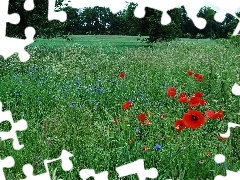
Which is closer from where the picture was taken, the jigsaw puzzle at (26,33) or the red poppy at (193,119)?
the jigsaw puzzle at (26,33)

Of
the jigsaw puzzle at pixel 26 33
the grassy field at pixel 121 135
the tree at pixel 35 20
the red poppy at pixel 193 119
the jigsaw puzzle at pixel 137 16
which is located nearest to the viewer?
the jigsaw puzzle at pixel 137 16

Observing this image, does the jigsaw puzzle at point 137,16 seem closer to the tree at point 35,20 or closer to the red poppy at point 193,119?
the red poppy at point 193,119

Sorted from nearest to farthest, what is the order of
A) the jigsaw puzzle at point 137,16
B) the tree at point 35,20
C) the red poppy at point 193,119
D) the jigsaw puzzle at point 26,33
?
the jigsaw puzzle at point 137,16
the jigsaw puzzle at point 26,33
the red poppy at point 193,119
the tree at point 35,20

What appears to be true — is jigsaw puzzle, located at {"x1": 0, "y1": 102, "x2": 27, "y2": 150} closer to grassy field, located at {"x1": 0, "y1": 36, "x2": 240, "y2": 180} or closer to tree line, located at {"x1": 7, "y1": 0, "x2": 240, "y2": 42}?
grassy field, located at {"x1": 0, "y1": 36, "x2": 240, "y2": 180}

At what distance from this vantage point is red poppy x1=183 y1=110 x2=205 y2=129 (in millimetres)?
3205

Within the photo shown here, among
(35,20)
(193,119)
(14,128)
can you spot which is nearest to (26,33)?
(14,128)

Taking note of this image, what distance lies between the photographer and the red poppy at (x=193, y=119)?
321 cm

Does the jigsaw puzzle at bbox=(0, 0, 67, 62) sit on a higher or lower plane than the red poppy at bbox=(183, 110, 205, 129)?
higher

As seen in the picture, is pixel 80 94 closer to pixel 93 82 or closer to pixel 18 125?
pixel 93 82

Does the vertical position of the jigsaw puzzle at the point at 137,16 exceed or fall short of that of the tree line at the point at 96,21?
it exceeds it

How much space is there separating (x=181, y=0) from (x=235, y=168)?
1312 millimetres

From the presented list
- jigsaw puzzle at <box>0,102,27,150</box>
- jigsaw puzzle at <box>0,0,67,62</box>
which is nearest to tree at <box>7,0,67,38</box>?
jigsaw puzzle at <box>0,0,67,62</box>

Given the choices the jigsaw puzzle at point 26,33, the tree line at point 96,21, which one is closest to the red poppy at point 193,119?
the jigsaw puzzle at point 26,33

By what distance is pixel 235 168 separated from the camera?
3.29 meters
